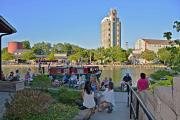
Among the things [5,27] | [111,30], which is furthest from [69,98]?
[111,30]

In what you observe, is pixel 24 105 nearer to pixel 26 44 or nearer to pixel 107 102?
pixel 107 102

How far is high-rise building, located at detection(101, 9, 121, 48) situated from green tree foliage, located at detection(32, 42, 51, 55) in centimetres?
3638

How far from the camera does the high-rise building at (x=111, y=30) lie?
188625 mm

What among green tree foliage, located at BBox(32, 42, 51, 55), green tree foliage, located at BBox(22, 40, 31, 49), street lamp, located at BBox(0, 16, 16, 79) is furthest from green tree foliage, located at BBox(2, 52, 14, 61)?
street lamp, located at BBox(0, 16, 16, 79)

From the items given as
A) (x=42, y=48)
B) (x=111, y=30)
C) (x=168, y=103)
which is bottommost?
(x=168, y=103)

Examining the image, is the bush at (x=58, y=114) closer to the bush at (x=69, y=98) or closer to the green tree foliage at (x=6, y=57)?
the bush at (x=69, y=98)

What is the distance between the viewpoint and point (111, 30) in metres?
192

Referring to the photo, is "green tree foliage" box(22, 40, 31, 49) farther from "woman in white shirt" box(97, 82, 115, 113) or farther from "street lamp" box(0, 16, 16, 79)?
"woman in white shirt" box(97, 82, 115, 113)

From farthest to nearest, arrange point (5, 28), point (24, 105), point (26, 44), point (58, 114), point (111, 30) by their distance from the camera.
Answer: point (111, 30) < point (26, 44) < point (5, 28) < point (58, 114) < point (24, 105)

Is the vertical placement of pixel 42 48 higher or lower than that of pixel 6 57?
higher

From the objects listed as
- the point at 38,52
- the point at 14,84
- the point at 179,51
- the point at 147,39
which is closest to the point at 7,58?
the point at 38,52

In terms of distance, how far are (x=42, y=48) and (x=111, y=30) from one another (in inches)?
1904

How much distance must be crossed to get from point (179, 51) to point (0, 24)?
8.90 meters

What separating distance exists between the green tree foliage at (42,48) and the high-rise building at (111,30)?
36385 millimetres
